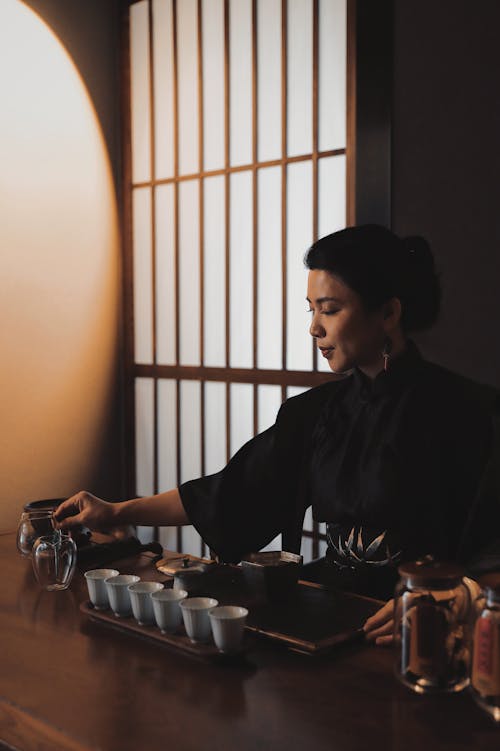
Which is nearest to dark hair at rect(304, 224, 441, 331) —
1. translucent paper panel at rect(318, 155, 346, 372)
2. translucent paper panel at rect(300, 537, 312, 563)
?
translucent paper panel at rect(318, 155, 346, 372)

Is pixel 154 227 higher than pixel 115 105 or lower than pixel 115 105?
lower

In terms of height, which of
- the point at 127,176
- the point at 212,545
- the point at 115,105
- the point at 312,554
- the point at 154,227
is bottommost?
the point at 312,554

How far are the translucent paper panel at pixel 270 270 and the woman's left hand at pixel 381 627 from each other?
2.22 m

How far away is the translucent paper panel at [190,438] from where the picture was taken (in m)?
4.00

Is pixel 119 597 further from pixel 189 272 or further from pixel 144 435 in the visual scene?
pixel 144 435

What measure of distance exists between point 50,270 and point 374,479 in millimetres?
2496

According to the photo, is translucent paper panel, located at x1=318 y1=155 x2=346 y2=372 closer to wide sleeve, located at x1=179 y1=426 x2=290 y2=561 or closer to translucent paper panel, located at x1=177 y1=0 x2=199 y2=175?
translucent paper panel, located at x1=177 y1=0 x2=199 y2=175

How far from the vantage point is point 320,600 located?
158cm

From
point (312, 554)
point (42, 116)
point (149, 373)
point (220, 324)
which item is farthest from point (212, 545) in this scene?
point (42, 116)

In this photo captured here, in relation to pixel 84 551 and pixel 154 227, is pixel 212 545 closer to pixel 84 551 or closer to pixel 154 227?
pixel 84 551

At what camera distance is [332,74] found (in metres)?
3.23

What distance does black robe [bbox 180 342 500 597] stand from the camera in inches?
73.8

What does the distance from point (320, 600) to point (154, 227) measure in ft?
9.50

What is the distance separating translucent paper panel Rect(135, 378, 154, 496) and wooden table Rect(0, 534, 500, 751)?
2.81 metres
